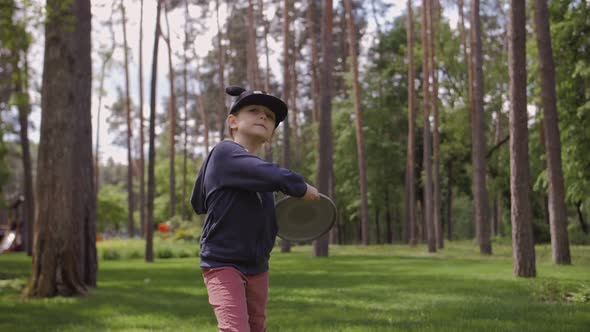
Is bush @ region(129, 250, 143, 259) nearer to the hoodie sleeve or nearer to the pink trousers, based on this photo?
the pink trousers

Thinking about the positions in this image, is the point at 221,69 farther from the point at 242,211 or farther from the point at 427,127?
the point at 242,211

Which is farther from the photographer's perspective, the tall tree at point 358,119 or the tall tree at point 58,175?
the tall tree at point 358,119

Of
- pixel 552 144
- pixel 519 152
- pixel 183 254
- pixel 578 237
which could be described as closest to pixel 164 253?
pixel 183 254

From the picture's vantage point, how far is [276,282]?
50.4 ft

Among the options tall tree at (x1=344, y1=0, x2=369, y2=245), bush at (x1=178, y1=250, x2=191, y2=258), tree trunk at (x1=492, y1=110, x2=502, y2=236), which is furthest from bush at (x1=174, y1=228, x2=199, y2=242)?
tree trunk at (x1=492, y1=110, x2=502, y2=236)

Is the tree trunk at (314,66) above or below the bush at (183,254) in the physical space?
above

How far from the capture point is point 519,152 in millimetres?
15430

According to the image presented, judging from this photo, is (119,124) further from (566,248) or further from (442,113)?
(566,248)

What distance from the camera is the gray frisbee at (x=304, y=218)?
4656mm

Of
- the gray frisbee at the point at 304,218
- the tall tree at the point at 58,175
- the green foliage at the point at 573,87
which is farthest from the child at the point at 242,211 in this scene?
the green foliage at the point at 573,87

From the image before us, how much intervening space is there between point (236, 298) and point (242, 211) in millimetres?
502

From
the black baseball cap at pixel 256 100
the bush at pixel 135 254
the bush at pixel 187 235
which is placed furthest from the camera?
the bush at pixel 187 235

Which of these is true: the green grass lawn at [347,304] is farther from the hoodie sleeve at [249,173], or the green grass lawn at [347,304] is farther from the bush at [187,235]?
the bush at [187,235]

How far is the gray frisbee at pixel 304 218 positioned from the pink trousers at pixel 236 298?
493mm
